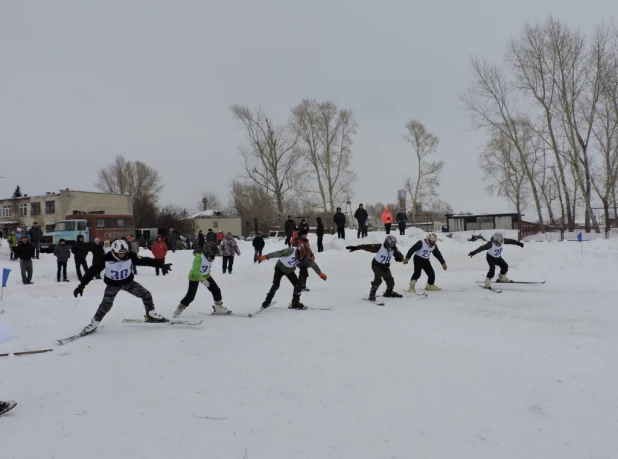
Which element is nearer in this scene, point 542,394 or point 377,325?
point 542,394

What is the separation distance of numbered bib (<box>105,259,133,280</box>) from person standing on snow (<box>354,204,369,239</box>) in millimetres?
16543

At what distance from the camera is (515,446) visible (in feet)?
11.6

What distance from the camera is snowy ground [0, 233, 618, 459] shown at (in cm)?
355

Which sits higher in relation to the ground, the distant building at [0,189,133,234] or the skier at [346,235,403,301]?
the distant building at [0,189,133,234]

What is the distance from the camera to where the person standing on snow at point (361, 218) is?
23312mm

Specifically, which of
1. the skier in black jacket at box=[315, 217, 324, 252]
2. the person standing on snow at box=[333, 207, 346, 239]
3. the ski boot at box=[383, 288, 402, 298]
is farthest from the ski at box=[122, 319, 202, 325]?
the person standing on snow at box=[333, 207, 346, 239]

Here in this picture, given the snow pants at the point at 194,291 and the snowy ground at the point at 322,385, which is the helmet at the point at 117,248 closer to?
the snowy ground at the point at 322,385

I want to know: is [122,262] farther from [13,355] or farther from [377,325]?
[377,325]

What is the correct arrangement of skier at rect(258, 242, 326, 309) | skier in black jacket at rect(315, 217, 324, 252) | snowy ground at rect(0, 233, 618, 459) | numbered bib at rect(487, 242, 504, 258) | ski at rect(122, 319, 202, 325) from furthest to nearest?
1. skier in black jacket at rect(315, 217, 324, 252)
2. numbered bib at rect(487, 242, 504, 258)
3. skier at rect(258, 242, 326, 309)
4. ski at rect(122, 319, 202, 325)
5. snowy ground at rect(0, 233, 618, 459)

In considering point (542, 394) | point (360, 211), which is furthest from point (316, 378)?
point (360, 211)

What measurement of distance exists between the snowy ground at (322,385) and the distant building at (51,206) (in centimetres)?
4184

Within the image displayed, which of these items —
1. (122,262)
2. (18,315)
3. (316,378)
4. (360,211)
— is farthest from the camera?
(360,211)

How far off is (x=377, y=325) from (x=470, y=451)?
4.33m

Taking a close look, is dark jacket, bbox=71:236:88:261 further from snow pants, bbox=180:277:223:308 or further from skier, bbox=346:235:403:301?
skier, bbox=346:235:403:301
